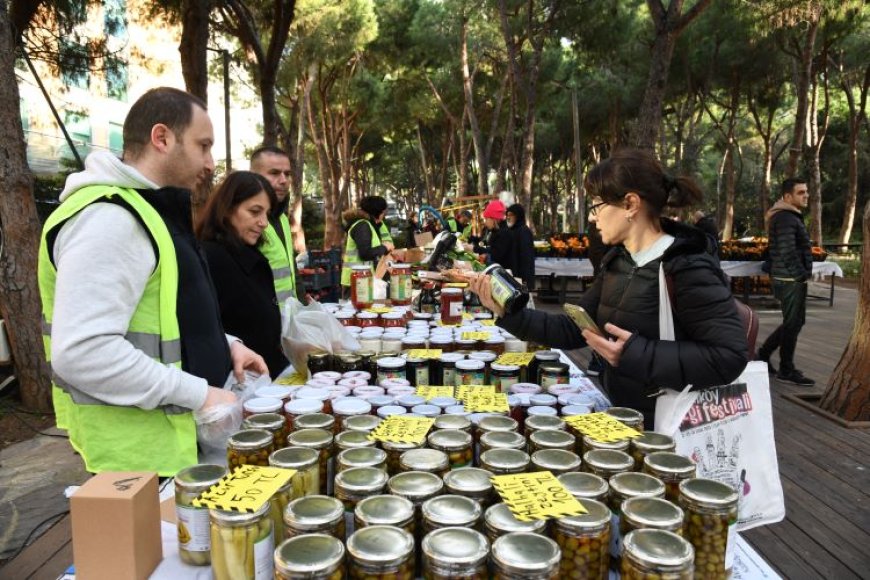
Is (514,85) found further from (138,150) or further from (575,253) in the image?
(138,150)

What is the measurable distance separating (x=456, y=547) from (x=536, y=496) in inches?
9.0

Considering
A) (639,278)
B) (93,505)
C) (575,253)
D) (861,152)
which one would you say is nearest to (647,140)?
(575,253)

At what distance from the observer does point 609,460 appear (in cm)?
146

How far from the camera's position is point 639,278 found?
6.96 ft

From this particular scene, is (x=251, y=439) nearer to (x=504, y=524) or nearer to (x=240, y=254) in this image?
(x=504, y=524)

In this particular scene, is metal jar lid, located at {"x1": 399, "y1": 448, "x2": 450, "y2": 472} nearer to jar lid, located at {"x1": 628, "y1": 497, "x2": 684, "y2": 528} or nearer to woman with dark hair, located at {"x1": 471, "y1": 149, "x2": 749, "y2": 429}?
jar lid, located at {"x1": 628, "y1": 497, "x2": 684, "y2": 528}

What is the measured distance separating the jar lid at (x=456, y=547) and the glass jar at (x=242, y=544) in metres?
0.32

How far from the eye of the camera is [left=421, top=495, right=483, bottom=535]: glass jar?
1.19 meters

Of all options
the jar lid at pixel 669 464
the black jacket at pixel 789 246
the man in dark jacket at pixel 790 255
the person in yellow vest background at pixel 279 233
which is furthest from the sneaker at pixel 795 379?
the jar lid at pixel 669 464

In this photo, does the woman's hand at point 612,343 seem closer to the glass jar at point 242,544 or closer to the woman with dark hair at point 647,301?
the woman with dark hair at point 647,301

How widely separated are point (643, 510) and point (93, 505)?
1.11 meters

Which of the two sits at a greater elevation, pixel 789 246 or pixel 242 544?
pixel 789 246

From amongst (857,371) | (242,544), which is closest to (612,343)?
(242,544)

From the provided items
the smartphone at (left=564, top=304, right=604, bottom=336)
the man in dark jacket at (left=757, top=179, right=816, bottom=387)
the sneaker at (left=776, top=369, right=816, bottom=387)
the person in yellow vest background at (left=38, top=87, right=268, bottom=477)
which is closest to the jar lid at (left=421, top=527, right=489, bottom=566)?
the person in yellow vest background at (left=38, top=87, right=268, bottom=477)
